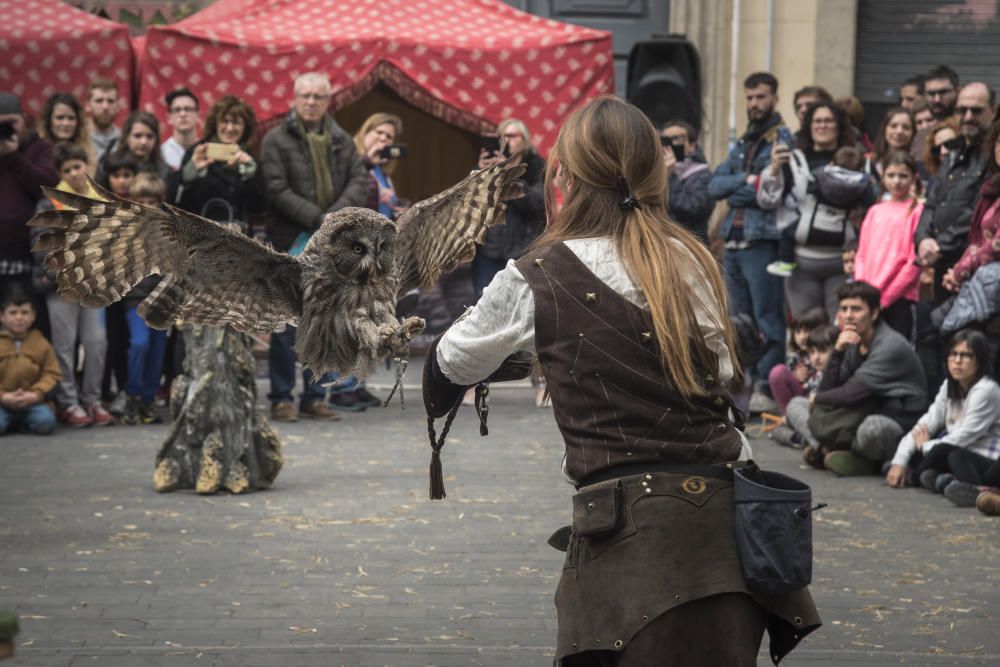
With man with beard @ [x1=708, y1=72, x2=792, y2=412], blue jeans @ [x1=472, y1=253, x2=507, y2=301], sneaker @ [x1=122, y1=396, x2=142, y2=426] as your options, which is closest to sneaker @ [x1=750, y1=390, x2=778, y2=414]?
man with beard @ [x1=708, y1=72, x2=792, y2=412]

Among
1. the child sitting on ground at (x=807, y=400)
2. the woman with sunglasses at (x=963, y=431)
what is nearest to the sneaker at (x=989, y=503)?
the woman with sunglasses at (x=963, y=431)

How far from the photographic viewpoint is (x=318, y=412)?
10.6m

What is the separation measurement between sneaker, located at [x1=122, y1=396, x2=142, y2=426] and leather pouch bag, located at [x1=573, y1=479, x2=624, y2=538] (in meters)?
7.38

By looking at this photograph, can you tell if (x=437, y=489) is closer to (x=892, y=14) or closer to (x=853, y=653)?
(x=853, y=653)

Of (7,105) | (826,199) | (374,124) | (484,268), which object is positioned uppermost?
(7,105)

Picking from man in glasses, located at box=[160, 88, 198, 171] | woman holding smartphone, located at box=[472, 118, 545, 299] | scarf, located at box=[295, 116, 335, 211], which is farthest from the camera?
woman holding smartphone, located at box=[472, 118, 545, 299]

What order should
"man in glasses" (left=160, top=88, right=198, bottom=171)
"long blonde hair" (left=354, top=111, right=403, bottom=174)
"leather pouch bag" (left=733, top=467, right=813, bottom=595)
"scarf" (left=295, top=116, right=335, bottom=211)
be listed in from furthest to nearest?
1. "man in glasses" (left=160, top=88, right=198, bottom=171)
2. "long blonde hair" (left=354, top=111, right=403, bottom=174)
3. "scarf" (left=295, top=116, right=335, bottom=211)
4. "leather pouch bag" (left=733, top=467, right=813, bottom=595)

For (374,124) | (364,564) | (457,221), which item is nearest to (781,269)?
(374,124)

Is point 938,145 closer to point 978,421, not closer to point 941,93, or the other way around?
point 941,93

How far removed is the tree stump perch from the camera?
26.2 ft

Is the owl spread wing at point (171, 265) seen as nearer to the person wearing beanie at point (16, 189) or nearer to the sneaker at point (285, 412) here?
the person wearing beanie at point (16, 189)

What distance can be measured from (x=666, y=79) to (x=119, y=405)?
6.18 m

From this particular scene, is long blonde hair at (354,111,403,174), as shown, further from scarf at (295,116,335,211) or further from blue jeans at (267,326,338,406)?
blue jeans at (267,326,338,406)

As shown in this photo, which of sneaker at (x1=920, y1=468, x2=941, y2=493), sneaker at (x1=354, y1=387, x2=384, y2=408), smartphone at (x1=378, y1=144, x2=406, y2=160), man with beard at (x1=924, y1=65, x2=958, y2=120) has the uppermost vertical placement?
man with beard at (x1=924, y1=65, x2=958, y2=120)
